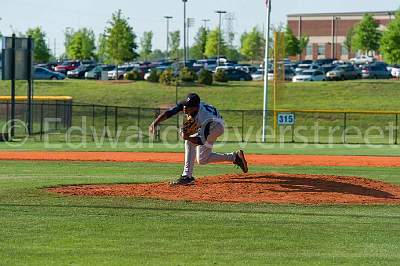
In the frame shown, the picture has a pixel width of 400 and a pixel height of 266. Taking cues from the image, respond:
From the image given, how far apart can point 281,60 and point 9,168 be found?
23.9 metres

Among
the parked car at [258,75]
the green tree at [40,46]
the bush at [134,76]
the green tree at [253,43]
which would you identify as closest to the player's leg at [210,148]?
the bush at [134,76]

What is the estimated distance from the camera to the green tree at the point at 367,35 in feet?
327

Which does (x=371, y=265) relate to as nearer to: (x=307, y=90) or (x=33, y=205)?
(x=33, y=205)

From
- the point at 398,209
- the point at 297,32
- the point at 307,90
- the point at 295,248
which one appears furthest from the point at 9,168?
the point at 297,32

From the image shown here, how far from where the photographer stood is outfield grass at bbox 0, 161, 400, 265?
980cm

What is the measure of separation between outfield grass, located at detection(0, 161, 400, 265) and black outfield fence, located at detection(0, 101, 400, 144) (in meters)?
27.4

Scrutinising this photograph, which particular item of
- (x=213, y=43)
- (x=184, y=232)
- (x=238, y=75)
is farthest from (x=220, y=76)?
(x=184, y=232)

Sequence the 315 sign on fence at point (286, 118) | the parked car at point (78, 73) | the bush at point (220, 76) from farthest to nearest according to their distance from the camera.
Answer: the parked car at point (78, 73), the bush at point (220, 76), the 315 sign on fence at point (286, 118)

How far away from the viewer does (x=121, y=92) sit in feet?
205

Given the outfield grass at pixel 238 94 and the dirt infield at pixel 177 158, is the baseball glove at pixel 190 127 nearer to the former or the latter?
the dirt infield at pixel 177 158

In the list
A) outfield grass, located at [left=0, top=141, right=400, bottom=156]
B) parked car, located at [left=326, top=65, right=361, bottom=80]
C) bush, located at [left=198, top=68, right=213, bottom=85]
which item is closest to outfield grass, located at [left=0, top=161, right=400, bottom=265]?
outfield grass, located at [left=0, top=141, right=400, bottom=156]

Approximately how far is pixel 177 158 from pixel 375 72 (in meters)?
53.3

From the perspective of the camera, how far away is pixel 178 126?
1864 inches

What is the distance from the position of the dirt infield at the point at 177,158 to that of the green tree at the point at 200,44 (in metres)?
101
